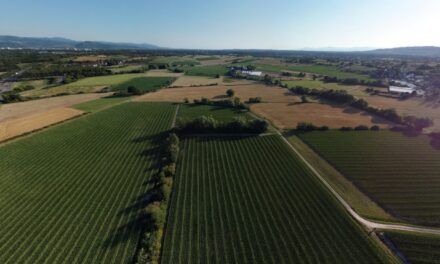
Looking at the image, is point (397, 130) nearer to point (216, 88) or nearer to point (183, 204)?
point (183, 204)

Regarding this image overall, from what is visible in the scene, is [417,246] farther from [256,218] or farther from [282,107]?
[282,107]

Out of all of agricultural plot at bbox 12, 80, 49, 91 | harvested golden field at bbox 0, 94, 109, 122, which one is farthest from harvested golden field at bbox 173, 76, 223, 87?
agricultural plot at bbox 12, 80, 49, 91

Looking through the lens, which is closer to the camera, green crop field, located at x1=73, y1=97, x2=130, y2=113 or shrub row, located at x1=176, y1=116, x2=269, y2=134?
shrub row, located at x1=176, y1=116, x2=269, y2=134

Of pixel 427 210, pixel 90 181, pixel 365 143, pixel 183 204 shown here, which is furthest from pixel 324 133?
pixel 90 181

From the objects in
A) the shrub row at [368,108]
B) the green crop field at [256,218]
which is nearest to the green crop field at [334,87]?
the shrub row at [368,108]

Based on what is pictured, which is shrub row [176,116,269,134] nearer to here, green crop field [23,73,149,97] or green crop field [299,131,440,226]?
green crop field [299,131,440,226]

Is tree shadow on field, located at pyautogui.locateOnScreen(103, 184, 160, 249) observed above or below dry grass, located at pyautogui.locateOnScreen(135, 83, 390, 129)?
below
